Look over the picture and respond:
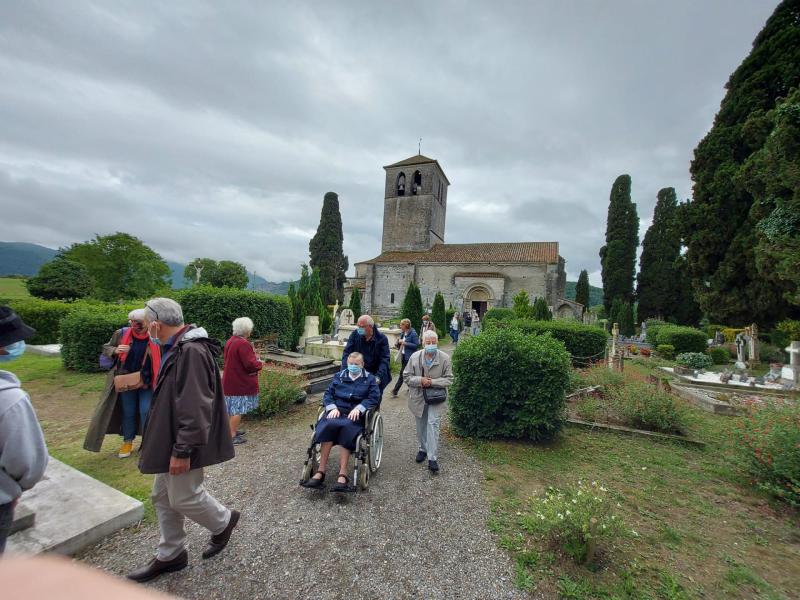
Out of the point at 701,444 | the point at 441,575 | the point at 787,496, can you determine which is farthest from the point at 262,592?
the point at 701,444

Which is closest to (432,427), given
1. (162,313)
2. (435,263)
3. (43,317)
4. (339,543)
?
(339,543)

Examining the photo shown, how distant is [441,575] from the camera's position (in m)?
2.89

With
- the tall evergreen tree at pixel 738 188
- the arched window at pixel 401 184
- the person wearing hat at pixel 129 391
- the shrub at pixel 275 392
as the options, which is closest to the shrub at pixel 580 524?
the person wearing hat at pixel 129 391

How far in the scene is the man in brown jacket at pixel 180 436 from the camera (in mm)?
2604

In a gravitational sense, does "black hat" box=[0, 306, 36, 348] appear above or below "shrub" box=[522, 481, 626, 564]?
above

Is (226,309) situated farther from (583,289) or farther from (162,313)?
(583,289)

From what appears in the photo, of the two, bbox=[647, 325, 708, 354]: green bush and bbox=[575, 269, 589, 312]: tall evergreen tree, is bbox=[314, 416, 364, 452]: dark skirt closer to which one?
bbox=[647, 325, 708, 354]: green bush

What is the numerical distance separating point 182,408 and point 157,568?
1.31 m

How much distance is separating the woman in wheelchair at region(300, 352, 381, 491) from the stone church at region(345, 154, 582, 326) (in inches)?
982

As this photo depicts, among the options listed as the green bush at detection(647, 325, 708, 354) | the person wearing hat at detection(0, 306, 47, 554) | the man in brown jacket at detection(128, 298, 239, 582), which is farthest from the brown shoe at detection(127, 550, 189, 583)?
the green bush at detection(647, 325, 708, 354)

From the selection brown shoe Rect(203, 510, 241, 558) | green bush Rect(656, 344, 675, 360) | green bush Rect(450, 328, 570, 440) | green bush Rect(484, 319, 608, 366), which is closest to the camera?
brown shoe Rect(203, 510, 241, 558)

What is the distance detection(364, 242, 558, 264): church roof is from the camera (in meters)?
32.8

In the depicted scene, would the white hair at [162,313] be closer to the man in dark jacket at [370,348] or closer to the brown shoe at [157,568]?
the brown shoe at [157,568]

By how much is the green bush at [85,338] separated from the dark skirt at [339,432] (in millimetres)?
7595
